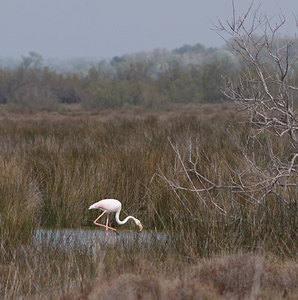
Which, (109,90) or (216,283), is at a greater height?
(216,283)

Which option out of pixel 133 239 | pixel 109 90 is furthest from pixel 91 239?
pixel 109 90

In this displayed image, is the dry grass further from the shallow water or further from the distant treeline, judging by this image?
the distant treeline

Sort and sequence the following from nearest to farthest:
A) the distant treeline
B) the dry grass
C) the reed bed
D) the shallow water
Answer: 1. the dry grass
2. the reed bed
3. the shallow water
4. the distant treeline

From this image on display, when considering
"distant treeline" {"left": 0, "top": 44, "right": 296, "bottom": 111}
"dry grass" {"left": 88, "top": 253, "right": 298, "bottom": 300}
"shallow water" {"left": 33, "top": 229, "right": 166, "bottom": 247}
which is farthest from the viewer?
"distant treeline" {"left": 0, "top": 44, "right": 296, "bottom": 111}

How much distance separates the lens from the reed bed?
368cm

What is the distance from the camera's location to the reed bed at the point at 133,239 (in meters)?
3.68

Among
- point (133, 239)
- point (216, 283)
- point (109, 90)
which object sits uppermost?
point (216, 283)

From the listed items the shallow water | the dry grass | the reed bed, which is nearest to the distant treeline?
the reed bed

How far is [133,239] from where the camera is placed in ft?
17.0

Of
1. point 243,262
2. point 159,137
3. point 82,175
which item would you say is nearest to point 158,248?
point 243,262

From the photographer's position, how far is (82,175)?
7.77 meters

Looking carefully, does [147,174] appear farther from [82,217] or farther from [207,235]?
[207,235]

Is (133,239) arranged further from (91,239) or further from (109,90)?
(109,90)

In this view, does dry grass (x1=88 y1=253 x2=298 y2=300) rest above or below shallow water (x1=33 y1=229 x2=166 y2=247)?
above
